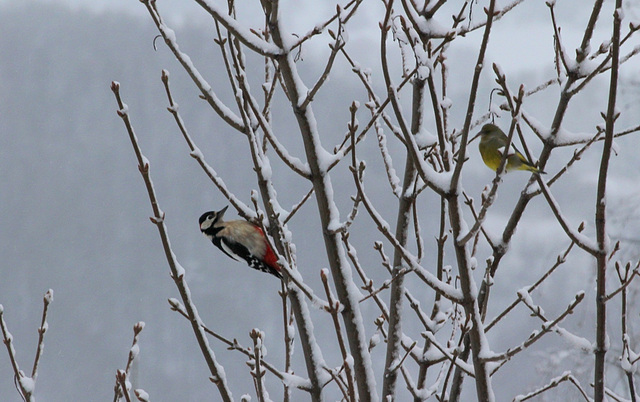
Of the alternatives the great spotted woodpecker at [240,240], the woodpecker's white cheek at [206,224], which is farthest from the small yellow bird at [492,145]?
the woodpecker's white cheek at [206,224]

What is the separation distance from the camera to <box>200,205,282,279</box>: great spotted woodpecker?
3145 millimetres

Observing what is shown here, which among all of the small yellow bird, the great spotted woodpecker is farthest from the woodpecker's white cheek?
the small yellow bird

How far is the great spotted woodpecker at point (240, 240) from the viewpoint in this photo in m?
3.14

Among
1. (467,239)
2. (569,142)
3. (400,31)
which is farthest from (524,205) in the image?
(400,31)

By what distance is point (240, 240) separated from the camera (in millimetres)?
3301

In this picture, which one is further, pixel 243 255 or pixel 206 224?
pixel 206 224

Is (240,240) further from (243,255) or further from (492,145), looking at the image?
(492,145)

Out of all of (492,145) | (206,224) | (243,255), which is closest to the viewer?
(492,145)

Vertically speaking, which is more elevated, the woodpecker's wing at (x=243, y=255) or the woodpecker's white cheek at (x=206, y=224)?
the woodpecker's white cheek at (x=206, y=224)

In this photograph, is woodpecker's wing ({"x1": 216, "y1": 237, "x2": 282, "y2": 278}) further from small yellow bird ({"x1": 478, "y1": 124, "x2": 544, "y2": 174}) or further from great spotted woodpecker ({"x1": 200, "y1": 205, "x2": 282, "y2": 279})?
small yellow bird ({"x1": 478, "y1": 124, "x2": 544, "y2": 174})

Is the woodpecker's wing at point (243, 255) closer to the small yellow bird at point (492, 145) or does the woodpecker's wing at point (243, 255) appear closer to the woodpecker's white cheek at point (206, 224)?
the woodpecker's white cheek at point (206, 224)

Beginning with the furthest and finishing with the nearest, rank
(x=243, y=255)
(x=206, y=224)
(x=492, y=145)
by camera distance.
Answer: (x=206, y=224) < (x=243, y=255) < (x=492, y=145)

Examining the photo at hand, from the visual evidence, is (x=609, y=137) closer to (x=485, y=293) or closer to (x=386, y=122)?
(x=485, y=293)

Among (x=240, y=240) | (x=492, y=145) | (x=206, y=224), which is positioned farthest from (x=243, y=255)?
(x=492, y=145)
